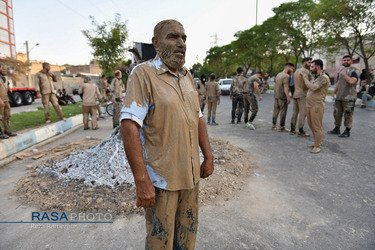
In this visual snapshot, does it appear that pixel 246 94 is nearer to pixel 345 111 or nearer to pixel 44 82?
pixel 345 111

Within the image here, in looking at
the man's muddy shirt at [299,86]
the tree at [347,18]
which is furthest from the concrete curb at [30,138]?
the tree at [347,18]

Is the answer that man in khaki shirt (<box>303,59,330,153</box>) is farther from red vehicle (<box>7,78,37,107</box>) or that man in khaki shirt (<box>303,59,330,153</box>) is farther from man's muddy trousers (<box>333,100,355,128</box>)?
red vehicle (<box>7,78,37,107</box>)

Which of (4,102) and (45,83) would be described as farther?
(45,83)

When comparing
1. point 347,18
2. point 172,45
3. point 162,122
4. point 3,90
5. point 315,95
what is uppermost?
point 347,18

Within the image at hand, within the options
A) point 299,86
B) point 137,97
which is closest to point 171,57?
point 137,97

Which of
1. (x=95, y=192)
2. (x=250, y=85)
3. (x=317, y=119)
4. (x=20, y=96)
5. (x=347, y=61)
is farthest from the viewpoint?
(x=20, y=96)

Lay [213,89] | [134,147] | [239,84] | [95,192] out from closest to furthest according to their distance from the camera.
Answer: [134,147]
[95,192]
[239,84]
[213,89]

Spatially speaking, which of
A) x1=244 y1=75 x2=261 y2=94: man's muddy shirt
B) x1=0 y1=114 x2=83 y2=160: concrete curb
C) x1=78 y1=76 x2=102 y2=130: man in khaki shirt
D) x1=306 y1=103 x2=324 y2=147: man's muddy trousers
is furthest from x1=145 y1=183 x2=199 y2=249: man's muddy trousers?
x1=78 y1=76 x2=102 y2=130: man in khaki shirt

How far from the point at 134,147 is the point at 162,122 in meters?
0.23

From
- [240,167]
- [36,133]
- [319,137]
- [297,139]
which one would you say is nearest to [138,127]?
[240,167]

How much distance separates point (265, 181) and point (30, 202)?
3515 millimetres

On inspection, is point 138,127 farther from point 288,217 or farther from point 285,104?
point 285,104

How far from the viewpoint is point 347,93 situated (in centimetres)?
607

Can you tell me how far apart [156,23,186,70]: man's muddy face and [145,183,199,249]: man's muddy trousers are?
83 centimetres
